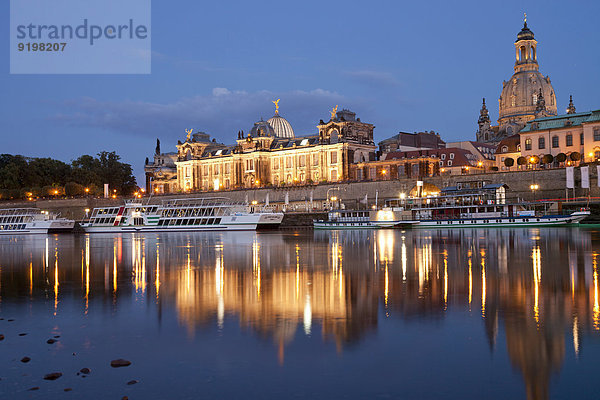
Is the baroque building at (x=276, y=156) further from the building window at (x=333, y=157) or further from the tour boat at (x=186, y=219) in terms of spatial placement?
the tour boat at (x=186, y=219)

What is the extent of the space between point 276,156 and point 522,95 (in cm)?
5893

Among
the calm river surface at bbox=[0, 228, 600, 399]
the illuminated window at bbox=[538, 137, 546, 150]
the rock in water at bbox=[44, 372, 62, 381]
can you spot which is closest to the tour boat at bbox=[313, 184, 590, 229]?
A: the illuminated window at bbox=[538, 137, 546, 150]

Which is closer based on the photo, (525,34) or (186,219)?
(186,219)

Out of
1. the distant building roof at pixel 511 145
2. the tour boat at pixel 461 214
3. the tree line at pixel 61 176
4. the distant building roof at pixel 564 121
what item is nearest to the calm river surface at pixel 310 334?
the tour boat at pixel 461 214

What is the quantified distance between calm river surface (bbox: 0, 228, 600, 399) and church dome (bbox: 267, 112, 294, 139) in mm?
112393

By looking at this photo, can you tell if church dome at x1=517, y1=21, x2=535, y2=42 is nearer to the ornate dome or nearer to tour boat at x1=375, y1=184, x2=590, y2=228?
the ornate dome

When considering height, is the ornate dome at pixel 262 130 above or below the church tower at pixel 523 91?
below

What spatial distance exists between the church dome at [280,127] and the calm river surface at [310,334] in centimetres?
11239

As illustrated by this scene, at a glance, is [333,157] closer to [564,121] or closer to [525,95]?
[564,121]

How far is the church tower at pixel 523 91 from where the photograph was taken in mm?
136125

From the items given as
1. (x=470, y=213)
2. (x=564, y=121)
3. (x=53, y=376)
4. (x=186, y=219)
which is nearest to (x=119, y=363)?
(x=53, y=376)

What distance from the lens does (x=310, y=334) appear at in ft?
36.9

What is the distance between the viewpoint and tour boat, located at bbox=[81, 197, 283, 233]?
71.6 m

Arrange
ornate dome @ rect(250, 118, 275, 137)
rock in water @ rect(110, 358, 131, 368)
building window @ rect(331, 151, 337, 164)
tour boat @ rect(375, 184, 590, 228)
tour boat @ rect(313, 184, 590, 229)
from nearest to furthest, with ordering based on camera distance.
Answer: rock in water @ rect(110, 358, 131, 368) → tour boat @ rect(375, 184, 590, 228) → tour boat @ rect(313, 184, 590, 229) → building window @ rect(331, 151, 337, 164) → ornate dome @ rect(250, 118, 275, 137)
